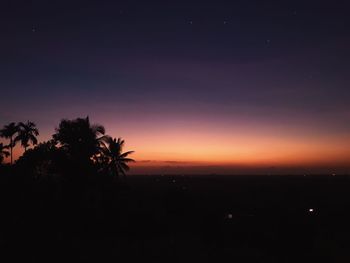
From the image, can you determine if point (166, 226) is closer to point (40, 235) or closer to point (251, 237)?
point (251, 237)

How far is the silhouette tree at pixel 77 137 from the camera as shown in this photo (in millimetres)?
31438

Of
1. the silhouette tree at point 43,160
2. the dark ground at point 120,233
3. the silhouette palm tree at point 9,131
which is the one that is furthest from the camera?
the silhouette palm tree at point 9,131

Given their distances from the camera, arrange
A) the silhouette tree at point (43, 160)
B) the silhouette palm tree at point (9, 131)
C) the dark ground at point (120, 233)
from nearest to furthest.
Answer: the dark ground at point (120, 233), the silhouette tree at point (43, 160), the silhouette palm tree at point (9, 131)

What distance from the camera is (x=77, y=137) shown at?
1239 inches

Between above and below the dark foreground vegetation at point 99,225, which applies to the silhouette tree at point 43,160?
above

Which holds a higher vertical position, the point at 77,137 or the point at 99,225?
the point at 77,137

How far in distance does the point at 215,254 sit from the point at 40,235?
11.5m

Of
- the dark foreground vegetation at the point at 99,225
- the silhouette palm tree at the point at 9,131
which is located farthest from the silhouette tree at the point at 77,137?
the silhouette palm tree at the point at 9,131

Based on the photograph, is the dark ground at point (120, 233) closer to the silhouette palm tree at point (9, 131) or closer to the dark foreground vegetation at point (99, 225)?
the dark foreground vegetation at point (99, 225)

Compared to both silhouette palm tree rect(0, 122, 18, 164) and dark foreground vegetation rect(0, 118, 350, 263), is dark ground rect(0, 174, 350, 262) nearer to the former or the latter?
dark foreground vegetation rect(0, 118, 350, 263)

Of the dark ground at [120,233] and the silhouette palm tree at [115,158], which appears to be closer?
the dark ground at [120,233]

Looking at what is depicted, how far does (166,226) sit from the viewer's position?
120ft

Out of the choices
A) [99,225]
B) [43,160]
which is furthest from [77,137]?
[99,225]

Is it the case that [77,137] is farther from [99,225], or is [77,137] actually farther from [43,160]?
[99,225]
